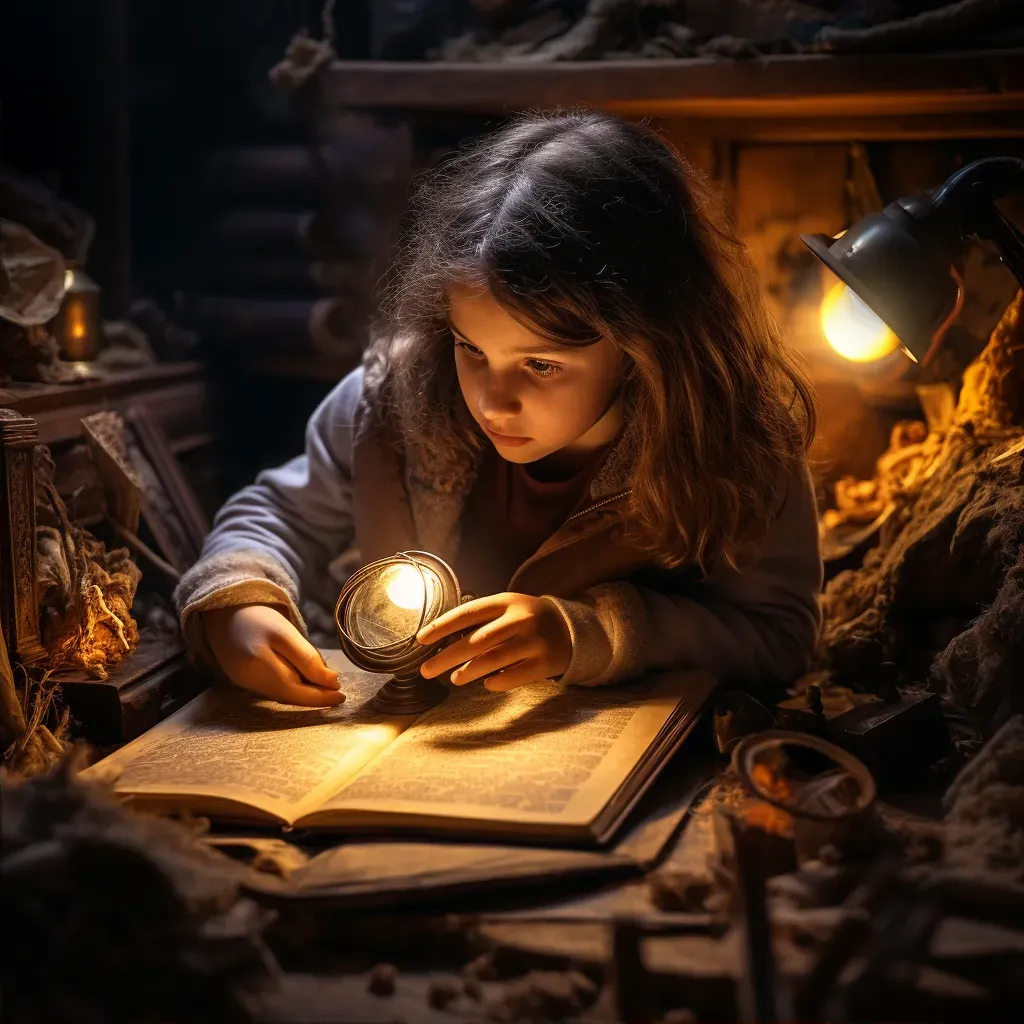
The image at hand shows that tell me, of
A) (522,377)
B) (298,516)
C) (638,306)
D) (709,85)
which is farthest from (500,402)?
(709,85)

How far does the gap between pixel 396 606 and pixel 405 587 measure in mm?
37

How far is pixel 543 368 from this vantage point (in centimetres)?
214

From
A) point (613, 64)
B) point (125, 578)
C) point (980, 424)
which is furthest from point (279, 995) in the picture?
point (613, 64)

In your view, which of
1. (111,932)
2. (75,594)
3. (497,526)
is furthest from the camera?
(497,526)

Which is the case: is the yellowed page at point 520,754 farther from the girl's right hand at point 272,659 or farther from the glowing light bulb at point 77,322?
the glowing light bulb at point 77,322

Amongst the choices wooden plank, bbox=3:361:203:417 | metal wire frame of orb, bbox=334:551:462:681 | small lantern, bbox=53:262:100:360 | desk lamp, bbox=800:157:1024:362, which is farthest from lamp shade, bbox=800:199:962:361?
small lantern, bbox=53:262:100:360

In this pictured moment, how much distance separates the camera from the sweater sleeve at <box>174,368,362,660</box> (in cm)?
246

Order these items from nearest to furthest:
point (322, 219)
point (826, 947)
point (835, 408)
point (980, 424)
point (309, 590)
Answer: point (826, 947) < point (980, 424) < point (309, 590) < point (835, 408) < point (322, 219)

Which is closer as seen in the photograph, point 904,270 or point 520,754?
point 520,754

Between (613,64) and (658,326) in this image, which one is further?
(613,64)

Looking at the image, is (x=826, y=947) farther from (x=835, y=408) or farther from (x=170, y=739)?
(x=835, y=408)

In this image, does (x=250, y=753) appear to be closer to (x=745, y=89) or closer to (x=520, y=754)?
(x=520, y=754)

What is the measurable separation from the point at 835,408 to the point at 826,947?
1.90 metres

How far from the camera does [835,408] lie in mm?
3098
